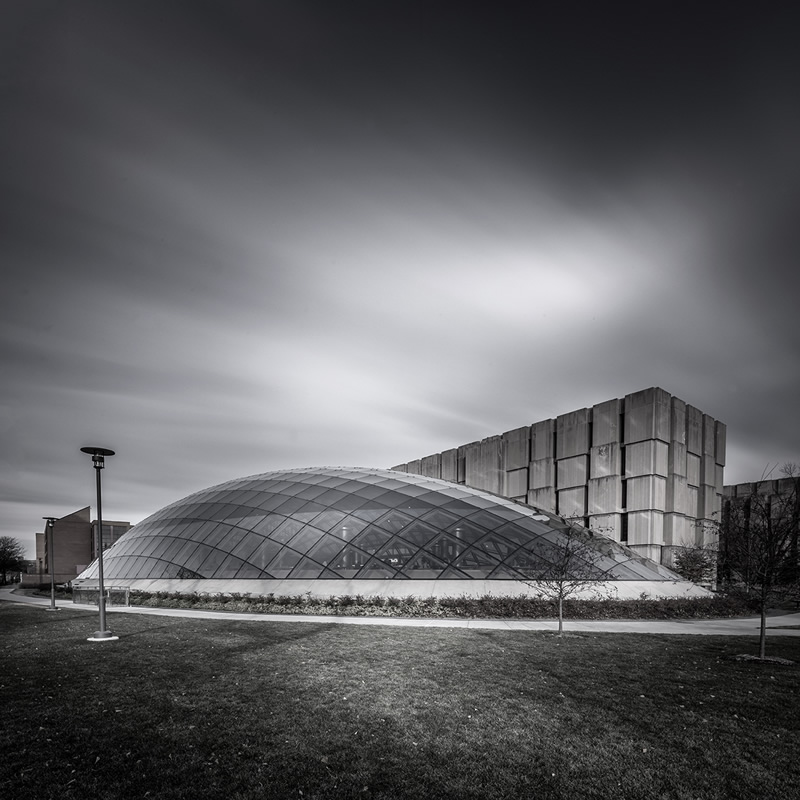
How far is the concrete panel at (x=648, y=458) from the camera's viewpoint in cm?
3031

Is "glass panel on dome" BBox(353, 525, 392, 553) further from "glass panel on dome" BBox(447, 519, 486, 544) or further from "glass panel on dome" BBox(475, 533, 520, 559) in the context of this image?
"glass panel on dome" BBox(475, 533, 520, 559)

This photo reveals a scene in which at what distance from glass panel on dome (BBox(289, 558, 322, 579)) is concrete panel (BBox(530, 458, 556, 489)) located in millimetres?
20068

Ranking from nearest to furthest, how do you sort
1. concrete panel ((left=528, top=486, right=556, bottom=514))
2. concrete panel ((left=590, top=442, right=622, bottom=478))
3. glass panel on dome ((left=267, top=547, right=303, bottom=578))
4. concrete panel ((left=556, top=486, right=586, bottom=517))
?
glass panel on dome ((left=267, top=547, right=303, bottom=578)), concrete panel ((left=590, top=442, right=622, bottom=478)), concrete panel ((left=556, top=486, right=586, bottom=517)), concrete panel ((left=528, top=486, right=556, bottom=514))

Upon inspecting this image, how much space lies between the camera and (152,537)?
30.8 m

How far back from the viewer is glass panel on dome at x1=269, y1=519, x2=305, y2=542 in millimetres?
25095

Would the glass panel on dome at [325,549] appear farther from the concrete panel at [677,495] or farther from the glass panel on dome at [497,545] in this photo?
the concrete panel at [677,495]

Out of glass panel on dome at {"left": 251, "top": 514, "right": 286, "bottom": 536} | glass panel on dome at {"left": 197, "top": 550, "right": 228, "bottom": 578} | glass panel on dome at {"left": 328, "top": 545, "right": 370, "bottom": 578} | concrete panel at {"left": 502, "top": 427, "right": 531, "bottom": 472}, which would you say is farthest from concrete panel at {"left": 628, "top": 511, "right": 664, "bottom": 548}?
glass panel on dome at {"left": 197, "top": 550, "right": 228, "bottom": 578}

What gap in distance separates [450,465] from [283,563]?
2660cm

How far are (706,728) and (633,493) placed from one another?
Result: 26.5 m

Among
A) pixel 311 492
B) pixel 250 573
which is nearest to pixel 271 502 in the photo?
pixel 311 492

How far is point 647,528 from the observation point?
3025cm

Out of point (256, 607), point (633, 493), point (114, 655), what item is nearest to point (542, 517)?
point (633, 493)

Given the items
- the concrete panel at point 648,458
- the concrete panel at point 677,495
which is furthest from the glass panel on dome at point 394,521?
the concrete panel at point 677,495

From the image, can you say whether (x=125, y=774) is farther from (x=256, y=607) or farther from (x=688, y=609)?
(x=688, y=609)
